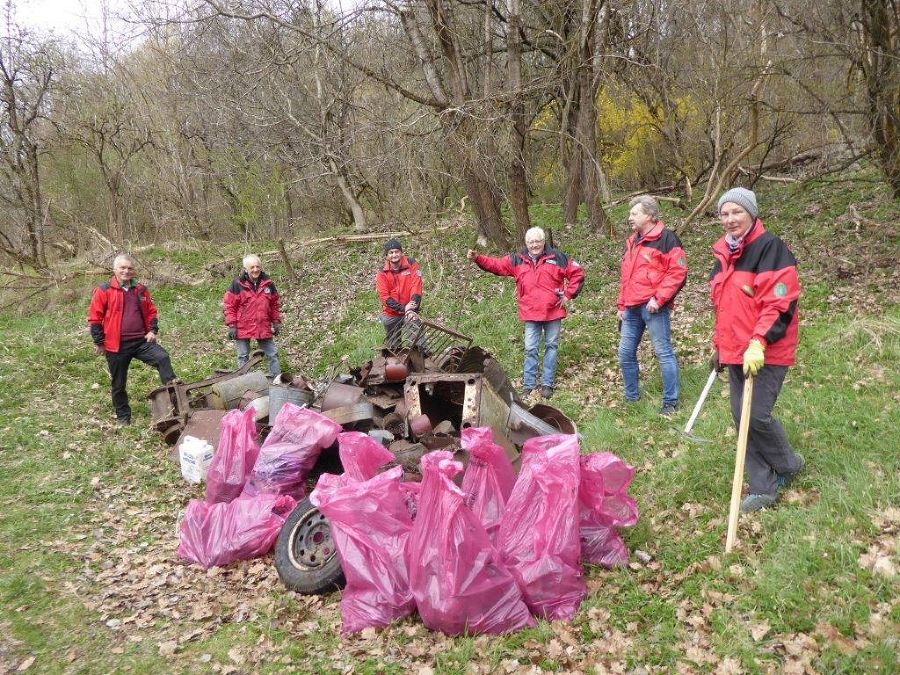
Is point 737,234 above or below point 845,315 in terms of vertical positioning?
above

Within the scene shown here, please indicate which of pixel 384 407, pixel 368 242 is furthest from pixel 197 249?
pixel 384 407

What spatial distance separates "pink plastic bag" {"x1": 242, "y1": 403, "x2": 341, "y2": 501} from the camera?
4.36 metres

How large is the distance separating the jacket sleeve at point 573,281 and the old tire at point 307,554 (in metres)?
3.21

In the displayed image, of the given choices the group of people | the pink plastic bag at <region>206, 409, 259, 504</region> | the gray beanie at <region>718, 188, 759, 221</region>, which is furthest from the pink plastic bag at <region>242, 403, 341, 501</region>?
the gray beanie at <region>718, 188, 759, 221</region>

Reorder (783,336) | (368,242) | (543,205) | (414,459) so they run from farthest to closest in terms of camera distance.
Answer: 1. (543,205)
2. (368,242)
3. (414,459)
4. (783,336)

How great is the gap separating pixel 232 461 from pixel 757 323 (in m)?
3.60

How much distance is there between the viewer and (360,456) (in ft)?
12.2

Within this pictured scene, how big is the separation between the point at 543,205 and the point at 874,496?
14.2 metres

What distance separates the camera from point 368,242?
13.8 metres

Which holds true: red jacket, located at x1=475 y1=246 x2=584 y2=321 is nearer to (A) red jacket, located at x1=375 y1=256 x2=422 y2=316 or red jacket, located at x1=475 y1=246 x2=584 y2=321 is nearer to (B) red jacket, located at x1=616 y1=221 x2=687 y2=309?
(B) red jacket, located at x1=616 y1=221 x2=687 y2=309

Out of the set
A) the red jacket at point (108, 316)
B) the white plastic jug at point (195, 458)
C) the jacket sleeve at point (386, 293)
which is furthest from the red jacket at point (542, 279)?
the red jacket at point (108, 316)

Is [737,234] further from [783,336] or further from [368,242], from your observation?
[368,242]

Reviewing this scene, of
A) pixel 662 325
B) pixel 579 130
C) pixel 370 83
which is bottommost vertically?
pixel 662 325

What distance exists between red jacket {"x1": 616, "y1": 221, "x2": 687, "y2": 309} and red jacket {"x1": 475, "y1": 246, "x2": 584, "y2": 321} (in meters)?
0.78
